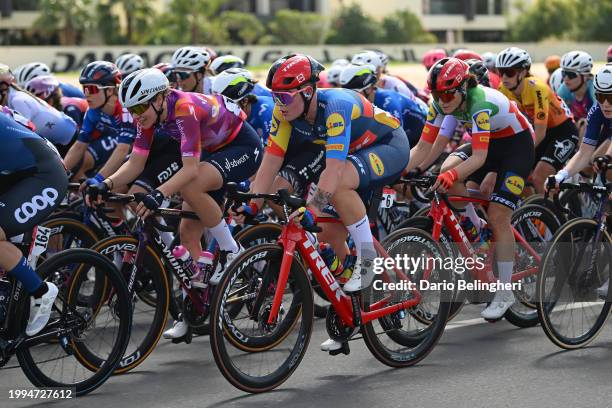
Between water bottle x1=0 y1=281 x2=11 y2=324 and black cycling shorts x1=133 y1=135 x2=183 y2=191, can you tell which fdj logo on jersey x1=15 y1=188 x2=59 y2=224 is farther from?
black cycling shorts x1=133 y1=135 x2=183 y2=191

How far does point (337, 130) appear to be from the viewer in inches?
246

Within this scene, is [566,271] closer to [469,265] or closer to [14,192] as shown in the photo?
[469,265]

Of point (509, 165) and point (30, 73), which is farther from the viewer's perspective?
point (30, 73)

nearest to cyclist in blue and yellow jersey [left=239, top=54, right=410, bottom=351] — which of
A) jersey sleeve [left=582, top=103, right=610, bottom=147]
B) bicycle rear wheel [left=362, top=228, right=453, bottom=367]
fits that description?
bicycle rear wheel [left=362, top=228, right=453, bottom=367]

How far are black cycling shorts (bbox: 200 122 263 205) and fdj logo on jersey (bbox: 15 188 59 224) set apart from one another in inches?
64.7

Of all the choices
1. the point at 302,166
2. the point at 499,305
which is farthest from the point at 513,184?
the point at 302,166

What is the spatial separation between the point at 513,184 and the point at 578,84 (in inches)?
165

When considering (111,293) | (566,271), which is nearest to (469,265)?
(566,271)

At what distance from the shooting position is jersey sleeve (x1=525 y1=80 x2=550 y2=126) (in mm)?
9602

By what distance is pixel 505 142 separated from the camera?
7672 mm

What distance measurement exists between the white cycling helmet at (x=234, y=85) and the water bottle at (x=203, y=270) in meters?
2.07

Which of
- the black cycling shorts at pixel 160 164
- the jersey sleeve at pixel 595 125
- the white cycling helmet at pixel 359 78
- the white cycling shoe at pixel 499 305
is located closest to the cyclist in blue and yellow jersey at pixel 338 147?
the black cycling shorts at pixel 160 164

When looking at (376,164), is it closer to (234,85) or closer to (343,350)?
(343,350)

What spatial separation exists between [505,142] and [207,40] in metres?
61.0
